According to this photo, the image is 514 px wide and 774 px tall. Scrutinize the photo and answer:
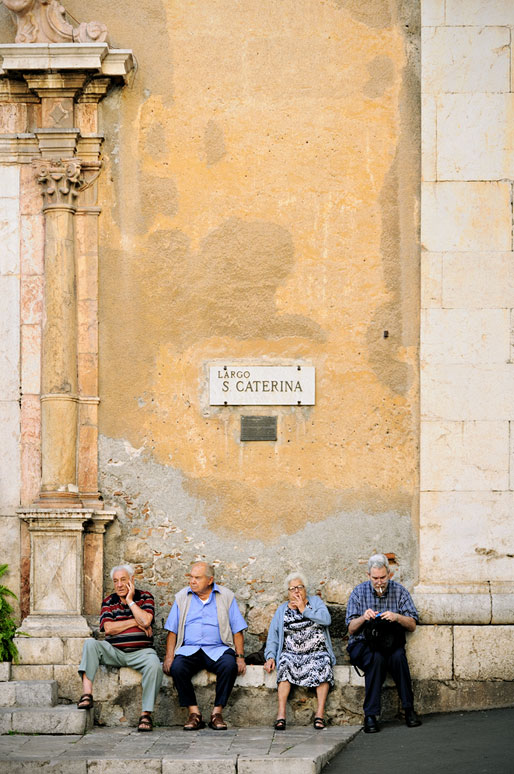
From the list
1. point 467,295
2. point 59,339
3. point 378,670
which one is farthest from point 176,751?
point 467,295

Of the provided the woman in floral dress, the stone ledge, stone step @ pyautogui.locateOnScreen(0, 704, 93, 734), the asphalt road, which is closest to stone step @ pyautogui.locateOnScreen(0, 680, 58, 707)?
stone step @ pyautogui.locateOnScreen(0, 704, 93, 734)

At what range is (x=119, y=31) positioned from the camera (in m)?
9.85

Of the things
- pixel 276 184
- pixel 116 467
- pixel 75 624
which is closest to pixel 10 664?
pixel 75 624

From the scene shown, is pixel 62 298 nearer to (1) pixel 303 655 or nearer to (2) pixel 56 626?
(2) pixel 56 626

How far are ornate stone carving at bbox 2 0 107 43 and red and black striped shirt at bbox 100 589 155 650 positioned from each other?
423 cm

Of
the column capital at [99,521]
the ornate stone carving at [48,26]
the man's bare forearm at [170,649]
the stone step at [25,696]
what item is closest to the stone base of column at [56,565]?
the column capital at [99,521]

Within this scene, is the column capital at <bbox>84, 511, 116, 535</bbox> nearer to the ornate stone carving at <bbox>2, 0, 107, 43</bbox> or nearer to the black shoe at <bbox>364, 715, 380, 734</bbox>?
the black shoe at <bbox>364, 715, 380, 734</bbox>

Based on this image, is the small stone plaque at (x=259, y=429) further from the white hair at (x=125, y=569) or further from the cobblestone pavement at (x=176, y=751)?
the cobblestone pavement at (x=176, y=751)

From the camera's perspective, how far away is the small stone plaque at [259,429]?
31.7 feet

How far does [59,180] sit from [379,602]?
3998 millimetres

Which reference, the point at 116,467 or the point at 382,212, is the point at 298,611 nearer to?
the point at 116,467

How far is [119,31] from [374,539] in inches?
173

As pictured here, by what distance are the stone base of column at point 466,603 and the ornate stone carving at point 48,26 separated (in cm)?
490

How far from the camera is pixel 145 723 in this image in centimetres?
875
